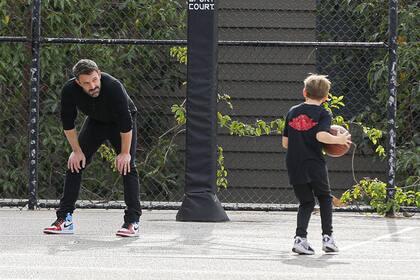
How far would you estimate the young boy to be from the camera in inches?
368

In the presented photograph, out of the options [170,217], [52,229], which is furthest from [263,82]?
[52,229]

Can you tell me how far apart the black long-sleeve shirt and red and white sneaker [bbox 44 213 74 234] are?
0.75 metres

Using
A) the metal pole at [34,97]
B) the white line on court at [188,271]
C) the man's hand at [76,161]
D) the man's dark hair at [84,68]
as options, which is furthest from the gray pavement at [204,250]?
the man's dark hair at [84,68]

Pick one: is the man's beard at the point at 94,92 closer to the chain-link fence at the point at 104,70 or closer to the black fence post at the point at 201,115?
the black fence post at the point at 201,115

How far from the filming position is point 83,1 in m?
14.7

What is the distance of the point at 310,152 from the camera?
942 cm

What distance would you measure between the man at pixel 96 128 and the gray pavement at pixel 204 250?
238 millimetres

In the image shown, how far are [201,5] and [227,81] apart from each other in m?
3.65

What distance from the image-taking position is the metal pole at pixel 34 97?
13055 millimetres

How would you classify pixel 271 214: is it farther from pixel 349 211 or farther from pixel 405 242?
pixel 405 242

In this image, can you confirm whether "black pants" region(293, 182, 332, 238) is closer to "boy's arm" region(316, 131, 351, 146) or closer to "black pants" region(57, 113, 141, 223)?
"boy's arm" region(316, 131, 351, 146)

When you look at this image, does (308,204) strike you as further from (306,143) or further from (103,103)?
(103,103)

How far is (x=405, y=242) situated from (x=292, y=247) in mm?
1041

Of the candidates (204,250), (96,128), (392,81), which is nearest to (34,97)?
(96,128)
